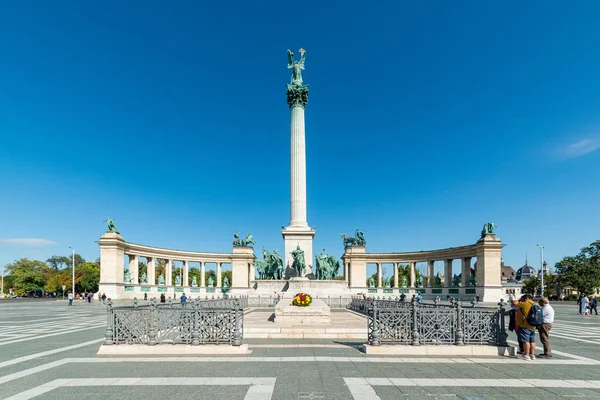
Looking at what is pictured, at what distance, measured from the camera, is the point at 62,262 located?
124 meters

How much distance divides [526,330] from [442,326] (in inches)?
95.4

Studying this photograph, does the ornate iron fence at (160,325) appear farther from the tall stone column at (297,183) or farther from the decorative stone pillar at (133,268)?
the decorative stone pillar at (133,268)

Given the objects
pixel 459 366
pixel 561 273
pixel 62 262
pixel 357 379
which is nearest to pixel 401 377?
pixel 357 379

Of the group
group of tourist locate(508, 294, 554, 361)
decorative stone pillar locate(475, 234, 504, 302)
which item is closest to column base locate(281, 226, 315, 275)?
group of tourist locate(508, 294, 554, 361)

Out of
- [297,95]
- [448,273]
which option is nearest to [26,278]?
[297,95]

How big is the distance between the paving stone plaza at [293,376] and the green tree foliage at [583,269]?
69.2 metres

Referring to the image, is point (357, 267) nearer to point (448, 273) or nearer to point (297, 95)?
point (448, 273)

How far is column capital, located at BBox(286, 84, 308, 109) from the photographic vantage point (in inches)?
1740

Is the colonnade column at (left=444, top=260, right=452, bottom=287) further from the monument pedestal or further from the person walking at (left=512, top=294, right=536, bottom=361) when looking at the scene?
the person walking at (left=512, top=294, right=536, bottom=361)

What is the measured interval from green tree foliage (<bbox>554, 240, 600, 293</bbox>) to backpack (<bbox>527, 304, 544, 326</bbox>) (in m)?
72.3

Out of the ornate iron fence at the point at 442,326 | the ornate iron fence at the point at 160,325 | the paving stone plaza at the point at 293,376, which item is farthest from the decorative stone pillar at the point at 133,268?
the ornate iron fence at the point at 442,326

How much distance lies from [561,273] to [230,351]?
85.6 meters

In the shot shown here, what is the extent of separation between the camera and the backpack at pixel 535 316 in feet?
36.2

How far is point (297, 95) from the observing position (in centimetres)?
4422
